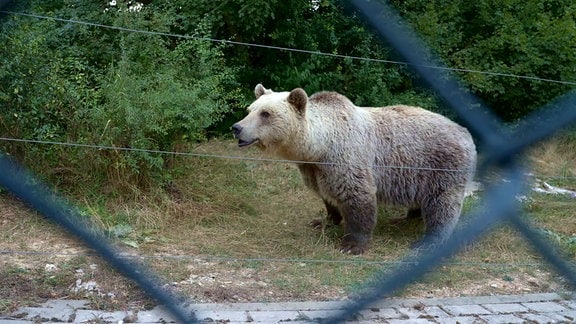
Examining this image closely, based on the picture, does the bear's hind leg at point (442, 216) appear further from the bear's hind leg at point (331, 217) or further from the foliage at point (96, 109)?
the foliage at point (96, 109)

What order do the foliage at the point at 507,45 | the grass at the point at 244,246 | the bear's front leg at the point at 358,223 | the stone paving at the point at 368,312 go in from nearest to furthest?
the stone paving at the point at 368,312, the grass at the point at 244,246, the bear's front leg at the point at 358,223, the foliage at the point at 507,45

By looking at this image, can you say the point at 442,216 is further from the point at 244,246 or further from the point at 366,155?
the point at 244,246

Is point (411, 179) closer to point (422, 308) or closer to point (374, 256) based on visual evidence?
point (374, 256)

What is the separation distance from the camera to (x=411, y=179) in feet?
16.6

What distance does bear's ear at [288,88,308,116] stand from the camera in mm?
4621

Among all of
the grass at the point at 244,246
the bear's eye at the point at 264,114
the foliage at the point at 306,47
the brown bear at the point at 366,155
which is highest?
the foliage at the point at 306,47

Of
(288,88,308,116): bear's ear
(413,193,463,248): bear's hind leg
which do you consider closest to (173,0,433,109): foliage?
(413,193,463,248): bear's hind leg

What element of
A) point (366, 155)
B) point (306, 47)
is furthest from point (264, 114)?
point (306, 47)

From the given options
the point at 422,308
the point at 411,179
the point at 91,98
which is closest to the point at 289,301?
the point at 422,308

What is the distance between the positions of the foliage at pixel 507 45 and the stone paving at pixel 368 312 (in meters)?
3.71

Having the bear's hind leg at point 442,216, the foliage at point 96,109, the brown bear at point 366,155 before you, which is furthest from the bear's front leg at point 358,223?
the foliage at point 96,109

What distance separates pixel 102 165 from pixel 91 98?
2.34 ft

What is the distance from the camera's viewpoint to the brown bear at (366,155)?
4680mm

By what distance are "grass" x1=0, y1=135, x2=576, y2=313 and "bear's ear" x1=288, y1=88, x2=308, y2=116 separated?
120cm
